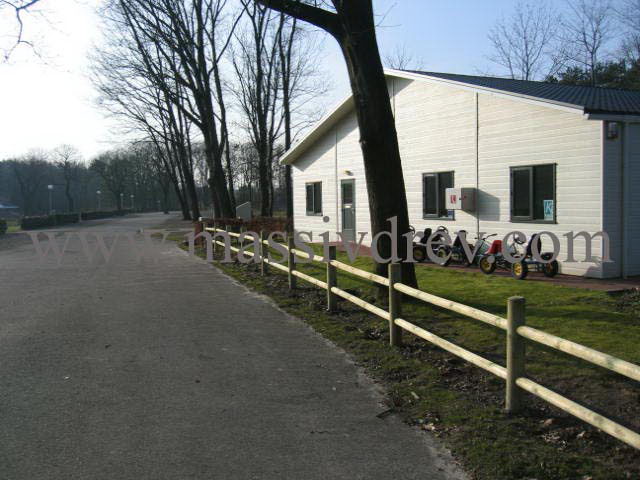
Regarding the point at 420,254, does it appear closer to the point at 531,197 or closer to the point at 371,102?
the point at 531,197

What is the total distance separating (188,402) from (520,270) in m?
8.53

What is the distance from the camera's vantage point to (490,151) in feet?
48.5

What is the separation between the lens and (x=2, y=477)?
4.14 m

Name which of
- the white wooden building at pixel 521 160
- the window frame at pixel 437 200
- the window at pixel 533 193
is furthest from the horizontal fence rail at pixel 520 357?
the window frame at pixel 437 200

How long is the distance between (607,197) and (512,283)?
8.36 ft

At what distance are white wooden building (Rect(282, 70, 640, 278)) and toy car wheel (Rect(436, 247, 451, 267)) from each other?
830mm

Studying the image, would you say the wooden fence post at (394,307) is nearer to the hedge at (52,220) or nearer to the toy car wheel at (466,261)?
the toy car wheel at (466,261)

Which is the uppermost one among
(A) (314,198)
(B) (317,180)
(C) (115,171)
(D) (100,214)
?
(C) (115,171)

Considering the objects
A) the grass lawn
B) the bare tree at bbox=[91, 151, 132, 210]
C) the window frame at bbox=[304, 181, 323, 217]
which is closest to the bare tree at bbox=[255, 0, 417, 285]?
the grass lawn

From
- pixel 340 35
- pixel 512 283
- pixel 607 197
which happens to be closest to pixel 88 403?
pixel 340 35

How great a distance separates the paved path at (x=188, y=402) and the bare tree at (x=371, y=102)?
2310 mm

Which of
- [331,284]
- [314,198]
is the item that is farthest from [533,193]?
[314,198]

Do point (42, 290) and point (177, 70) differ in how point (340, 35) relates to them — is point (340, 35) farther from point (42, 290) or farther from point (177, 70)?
point (177, 70)

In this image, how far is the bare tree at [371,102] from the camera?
9609 millimetres
